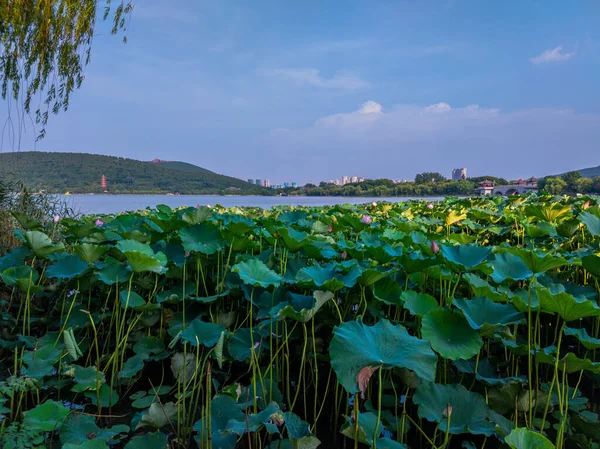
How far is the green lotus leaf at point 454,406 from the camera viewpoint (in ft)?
3.15

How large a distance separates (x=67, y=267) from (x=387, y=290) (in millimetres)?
1281

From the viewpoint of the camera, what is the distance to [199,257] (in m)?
1.65

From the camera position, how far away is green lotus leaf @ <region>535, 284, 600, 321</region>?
905 mm

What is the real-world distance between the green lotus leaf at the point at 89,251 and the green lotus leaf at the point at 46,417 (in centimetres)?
67

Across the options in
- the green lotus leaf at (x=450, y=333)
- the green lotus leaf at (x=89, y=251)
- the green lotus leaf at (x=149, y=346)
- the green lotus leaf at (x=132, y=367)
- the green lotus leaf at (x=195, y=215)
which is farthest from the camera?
the green lotus leaf at (x=195, y=215)

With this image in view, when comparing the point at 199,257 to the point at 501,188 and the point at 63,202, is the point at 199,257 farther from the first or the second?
the point at 501,188

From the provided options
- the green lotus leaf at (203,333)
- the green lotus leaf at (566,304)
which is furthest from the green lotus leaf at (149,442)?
the green lotus leaf at (566,304)

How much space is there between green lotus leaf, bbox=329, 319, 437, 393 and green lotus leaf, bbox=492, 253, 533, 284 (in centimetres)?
57

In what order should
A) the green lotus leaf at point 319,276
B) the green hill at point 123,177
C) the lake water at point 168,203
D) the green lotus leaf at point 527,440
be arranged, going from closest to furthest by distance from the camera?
the green lotus leaf at point 527,440
the green lotus leaf at point 319,276
the lake water at point 168,203
the green hill at point 123,177

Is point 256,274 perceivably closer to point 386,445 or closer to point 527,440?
point 386,445

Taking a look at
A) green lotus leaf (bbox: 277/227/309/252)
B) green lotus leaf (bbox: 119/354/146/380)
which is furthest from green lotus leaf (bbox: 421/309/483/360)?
green lotus leaf (bbox: 119/354/146/380)

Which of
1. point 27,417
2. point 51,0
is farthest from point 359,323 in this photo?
point 51,0

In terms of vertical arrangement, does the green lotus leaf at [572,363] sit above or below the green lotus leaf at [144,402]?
above

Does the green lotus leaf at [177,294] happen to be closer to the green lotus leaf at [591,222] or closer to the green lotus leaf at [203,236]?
the green lotus leaf at [203,236]
